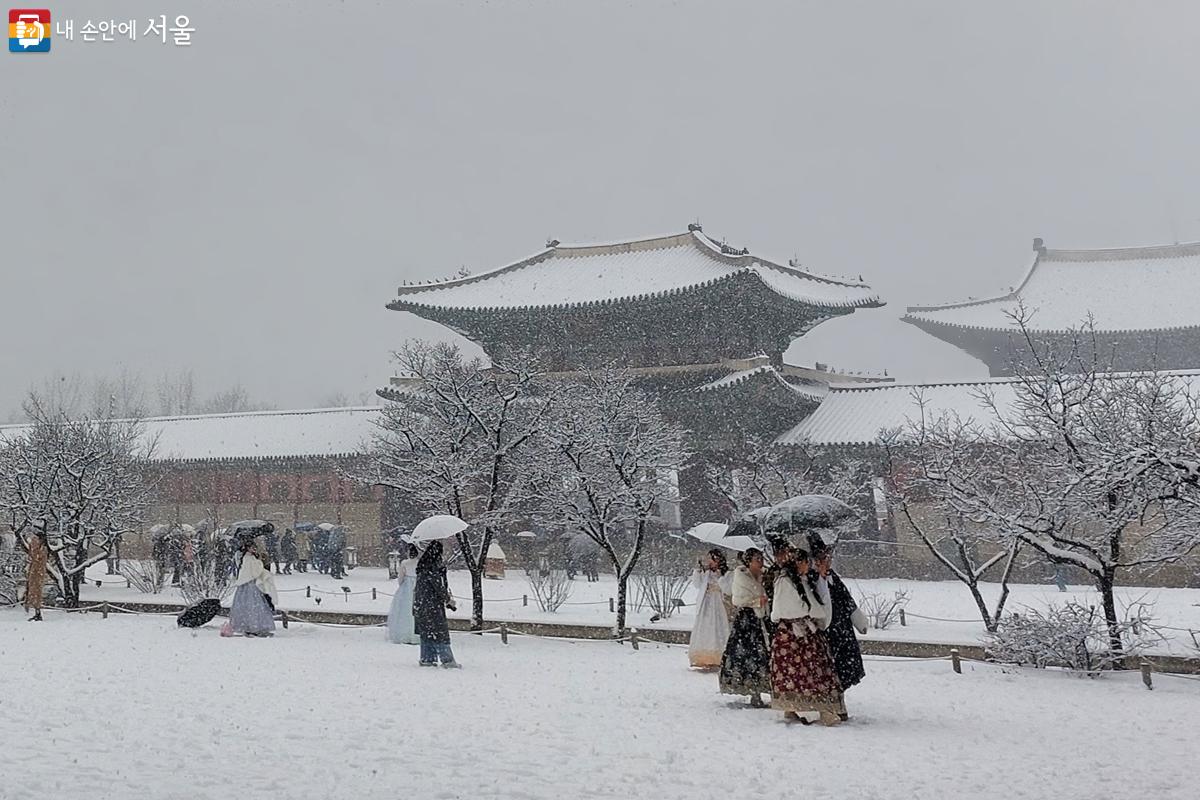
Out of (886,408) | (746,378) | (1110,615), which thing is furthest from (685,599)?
A: (1110,615)

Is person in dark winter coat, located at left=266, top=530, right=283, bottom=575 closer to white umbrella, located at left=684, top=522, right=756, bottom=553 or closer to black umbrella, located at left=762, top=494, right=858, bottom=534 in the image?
white umbrella, located at left=684, top=522, right=756, bottom=553

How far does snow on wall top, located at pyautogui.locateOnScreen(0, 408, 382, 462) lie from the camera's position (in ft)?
99.3

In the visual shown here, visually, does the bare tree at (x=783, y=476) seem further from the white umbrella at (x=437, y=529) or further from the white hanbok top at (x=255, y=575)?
the white hanbok top at (x=255, y=575)

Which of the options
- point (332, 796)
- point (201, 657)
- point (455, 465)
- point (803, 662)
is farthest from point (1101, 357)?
point (332, 796)

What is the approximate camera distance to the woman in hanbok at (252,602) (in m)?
13.1

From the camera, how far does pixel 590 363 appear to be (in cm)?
2569

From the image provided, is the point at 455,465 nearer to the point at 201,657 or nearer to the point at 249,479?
the point at 201,657

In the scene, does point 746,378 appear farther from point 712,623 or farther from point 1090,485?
point 1090,485

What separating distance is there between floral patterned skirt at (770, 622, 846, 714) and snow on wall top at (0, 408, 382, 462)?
22811 millimetres

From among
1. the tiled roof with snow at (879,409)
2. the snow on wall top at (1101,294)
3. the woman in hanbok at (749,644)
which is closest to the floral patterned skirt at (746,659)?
the woman in hanbok at (749,644)

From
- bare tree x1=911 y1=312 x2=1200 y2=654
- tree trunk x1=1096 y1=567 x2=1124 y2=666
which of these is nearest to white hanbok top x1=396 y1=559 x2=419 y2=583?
bare tree x1=911 y1=312 x2=1200 y2=654

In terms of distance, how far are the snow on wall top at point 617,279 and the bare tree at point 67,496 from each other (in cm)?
997

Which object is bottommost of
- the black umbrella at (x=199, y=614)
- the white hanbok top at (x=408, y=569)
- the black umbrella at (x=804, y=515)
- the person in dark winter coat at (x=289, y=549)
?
the black umbrella at (x=199, y=614)

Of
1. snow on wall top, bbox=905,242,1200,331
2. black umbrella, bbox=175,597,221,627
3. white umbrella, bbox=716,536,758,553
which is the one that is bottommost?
black umbrella, bbox=175,597,221,627
